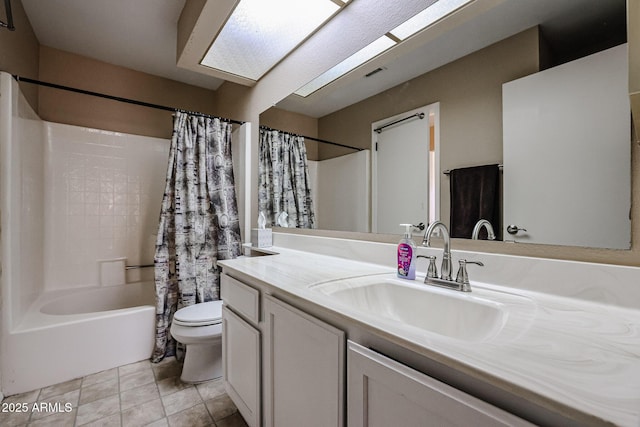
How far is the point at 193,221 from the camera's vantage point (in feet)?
6.93

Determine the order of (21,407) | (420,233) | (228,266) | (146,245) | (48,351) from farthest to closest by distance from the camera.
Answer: (146,245), (48,351), (21,407), (228,266), (420,233)

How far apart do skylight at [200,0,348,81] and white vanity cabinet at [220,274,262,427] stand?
1.48 m

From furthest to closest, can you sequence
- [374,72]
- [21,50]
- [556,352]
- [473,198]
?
[21,50]
[374,72]
[473,198]
[556,352]

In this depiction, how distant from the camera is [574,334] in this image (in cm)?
55

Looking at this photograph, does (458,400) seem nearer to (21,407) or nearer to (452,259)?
(452,259)

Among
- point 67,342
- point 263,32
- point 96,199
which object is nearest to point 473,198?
point 263,32

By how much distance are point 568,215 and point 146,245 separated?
309 centimetres

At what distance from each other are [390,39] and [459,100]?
0.50m

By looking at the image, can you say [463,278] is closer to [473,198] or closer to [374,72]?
[473,198]

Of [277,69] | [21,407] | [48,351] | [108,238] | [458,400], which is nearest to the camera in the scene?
[458,400]

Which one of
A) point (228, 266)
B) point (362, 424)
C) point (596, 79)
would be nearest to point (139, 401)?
point (228, 266)

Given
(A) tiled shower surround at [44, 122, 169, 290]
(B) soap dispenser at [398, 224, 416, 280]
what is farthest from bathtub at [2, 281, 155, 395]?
(B) soap dispenser at [398, 224, 416, 280]

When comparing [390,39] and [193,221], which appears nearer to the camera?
[390,39]

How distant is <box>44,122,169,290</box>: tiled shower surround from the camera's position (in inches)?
91.4
